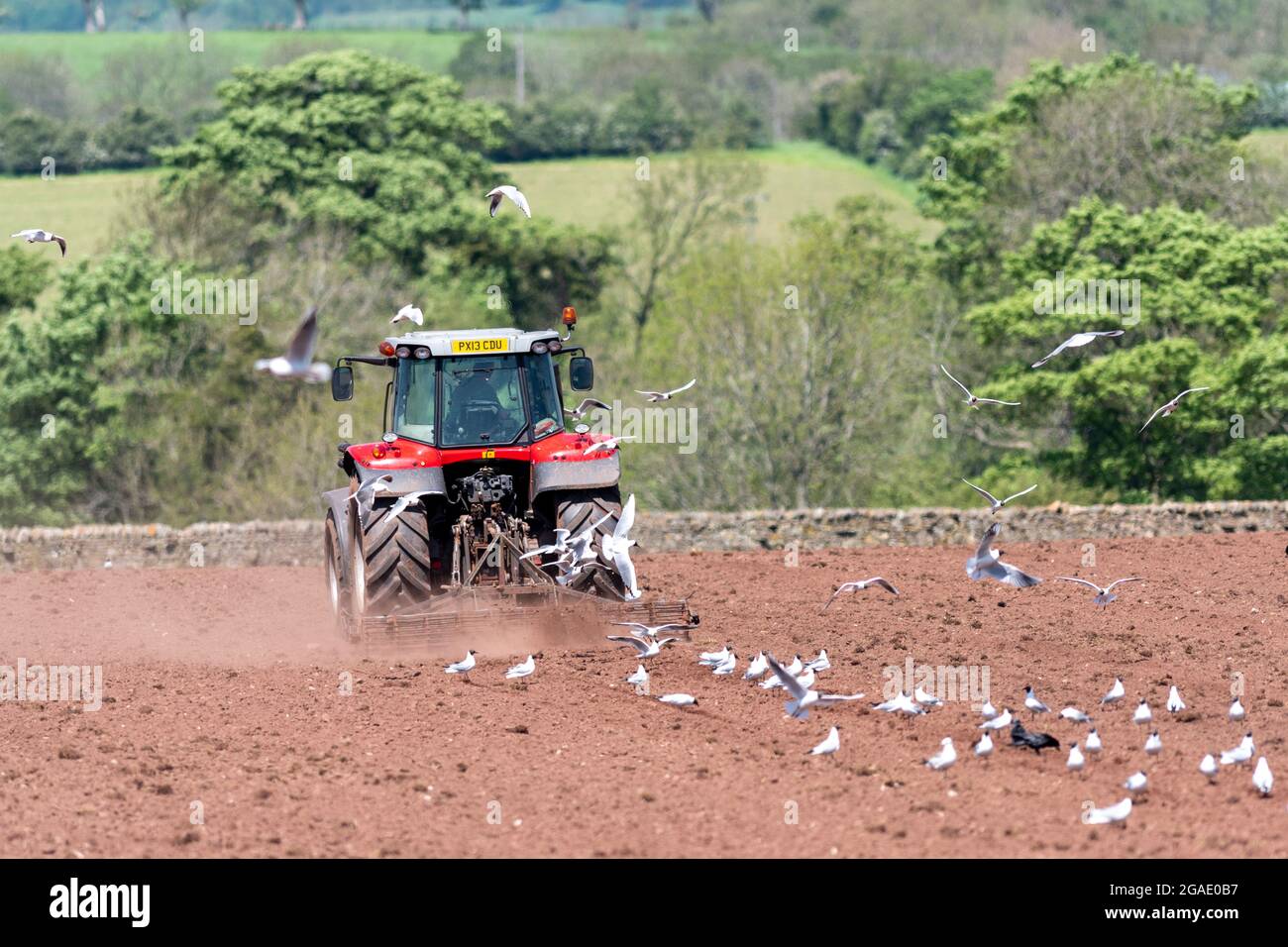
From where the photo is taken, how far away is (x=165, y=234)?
47.0 meters

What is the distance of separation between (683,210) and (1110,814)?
4945cm

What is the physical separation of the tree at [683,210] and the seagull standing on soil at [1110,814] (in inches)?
1821

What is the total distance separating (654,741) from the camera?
38.8 ft

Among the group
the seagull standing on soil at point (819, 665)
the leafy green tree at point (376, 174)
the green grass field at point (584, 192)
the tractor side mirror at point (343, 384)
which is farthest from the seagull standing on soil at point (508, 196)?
the green grass field at point (584, 192)

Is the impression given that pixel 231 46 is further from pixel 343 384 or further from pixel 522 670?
pixel 522 670

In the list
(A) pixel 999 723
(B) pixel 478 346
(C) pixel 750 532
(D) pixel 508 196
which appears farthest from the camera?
(C) pixel 750 532

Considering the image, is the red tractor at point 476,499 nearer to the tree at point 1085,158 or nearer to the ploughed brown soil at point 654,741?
the ploughed brown soil at point 654,741

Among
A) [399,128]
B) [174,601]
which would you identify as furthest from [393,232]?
[174,601]

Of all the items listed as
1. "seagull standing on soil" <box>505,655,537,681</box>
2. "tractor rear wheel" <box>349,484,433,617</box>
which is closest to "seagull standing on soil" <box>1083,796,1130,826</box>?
"seagull standing on soil" <box>505,655,537,681</box>

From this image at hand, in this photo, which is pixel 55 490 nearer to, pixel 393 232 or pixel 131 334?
pixel 131 334

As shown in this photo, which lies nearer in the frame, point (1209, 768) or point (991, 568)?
point (1209, 768)

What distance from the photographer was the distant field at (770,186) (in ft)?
232

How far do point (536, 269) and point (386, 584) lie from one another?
38524 millimetres

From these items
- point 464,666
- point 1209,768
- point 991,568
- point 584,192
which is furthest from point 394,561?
point 584,192
